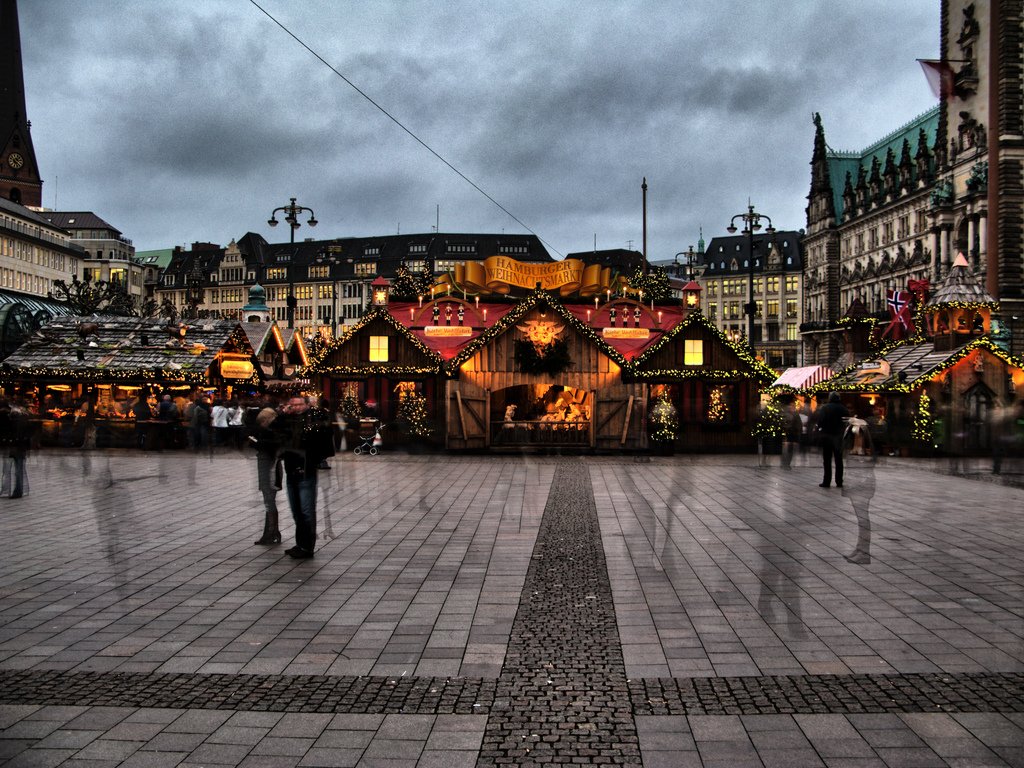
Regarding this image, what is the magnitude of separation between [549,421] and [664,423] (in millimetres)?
4108

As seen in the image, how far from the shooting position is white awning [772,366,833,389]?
42.1 metres

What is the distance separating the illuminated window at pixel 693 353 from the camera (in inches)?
1304

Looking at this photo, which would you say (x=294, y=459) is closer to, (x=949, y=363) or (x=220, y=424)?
(x=220, y=424)

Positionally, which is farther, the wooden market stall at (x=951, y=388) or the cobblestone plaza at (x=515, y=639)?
the wooden market stall at (x=951, y=388)

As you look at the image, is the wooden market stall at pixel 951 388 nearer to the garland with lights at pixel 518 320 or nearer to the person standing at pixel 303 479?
the garland with lights at pixel 518 320

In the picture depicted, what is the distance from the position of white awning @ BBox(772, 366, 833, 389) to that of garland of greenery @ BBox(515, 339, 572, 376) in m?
13.2

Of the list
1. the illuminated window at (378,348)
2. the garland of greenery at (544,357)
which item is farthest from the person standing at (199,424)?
the garland of greenery at (544,357)

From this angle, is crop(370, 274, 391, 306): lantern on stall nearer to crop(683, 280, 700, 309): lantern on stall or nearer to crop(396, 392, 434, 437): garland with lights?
crop(396, 392, 434, 437): garland with lights

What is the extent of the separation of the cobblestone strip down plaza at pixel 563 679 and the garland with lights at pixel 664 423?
20557 millimetres

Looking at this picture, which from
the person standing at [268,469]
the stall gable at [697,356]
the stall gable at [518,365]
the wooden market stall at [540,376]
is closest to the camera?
the person standing at [268,469]

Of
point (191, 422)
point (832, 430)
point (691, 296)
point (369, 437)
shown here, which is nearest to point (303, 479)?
point (832, 430)

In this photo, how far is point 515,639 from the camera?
762 centimetres

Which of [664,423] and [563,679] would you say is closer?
[563,679]

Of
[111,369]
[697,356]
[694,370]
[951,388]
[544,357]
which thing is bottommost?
[951,388]
